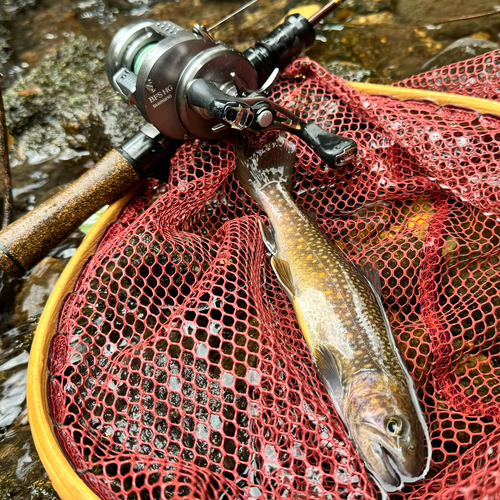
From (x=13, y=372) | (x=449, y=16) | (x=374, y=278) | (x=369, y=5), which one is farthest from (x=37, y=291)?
(x=449, y=16)

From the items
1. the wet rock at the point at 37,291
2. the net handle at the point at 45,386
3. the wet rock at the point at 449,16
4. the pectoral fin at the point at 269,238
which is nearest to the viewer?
the net handle at the point at 45,386

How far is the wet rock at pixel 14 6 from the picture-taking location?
5543 millimetres

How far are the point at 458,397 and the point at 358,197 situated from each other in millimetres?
1321

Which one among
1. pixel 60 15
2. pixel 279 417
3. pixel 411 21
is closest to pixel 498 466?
pixel 279 417

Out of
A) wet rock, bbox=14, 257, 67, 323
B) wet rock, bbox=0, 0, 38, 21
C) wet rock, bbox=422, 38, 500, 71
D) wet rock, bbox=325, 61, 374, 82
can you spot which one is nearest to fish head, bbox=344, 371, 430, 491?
wet rock, bbox=14, 257, 67, 323

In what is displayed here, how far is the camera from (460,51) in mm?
4184

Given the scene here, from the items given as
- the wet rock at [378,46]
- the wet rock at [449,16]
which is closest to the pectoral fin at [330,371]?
the wet rock at [378,46]

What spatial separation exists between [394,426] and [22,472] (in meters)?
2.02

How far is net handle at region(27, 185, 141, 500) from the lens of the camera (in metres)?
1.68

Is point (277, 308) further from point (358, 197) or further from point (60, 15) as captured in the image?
point (60, 15)

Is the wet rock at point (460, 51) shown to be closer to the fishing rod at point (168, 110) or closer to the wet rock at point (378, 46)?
the wet rock at point (378, 46)

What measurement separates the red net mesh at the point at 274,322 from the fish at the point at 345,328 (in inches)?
4.0

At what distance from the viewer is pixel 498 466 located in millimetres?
1605

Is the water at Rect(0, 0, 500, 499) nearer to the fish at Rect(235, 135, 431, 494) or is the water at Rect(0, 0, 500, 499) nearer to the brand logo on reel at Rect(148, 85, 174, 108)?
the fish at Rect(235, 135, 431, 494)
